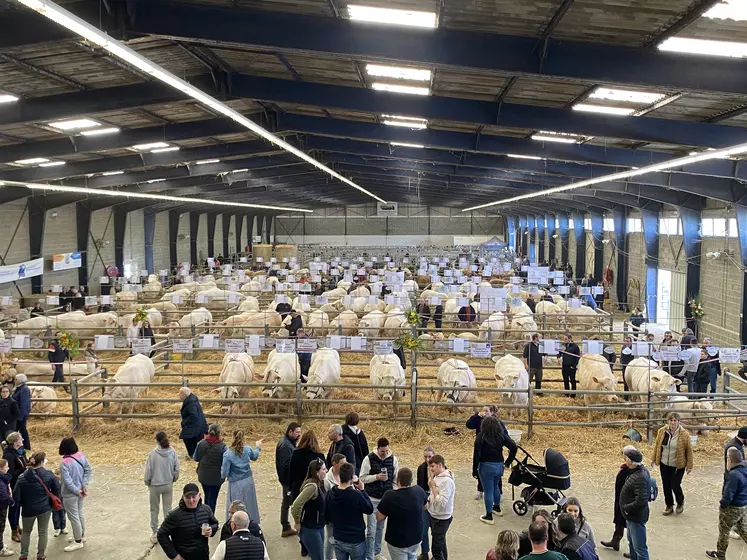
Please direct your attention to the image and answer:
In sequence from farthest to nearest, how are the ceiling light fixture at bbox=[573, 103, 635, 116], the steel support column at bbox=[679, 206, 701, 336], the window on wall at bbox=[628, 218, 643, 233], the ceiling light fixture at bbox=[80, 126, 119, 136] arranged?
1. the window on wall at bbox=[628, 218, 643, 233]
2. the steel support column at bbox=[679, 206, 701, 336]
3. the ceiling light fixture at bbox=[80, 126, 119, 136]
4. the ceiling light fixture at bbox=[573, 103, 635, 116]

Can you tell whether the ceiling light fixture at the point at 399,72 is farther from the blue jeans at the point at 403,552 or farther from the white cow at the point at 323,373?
the blue jeans at the point at 403,552

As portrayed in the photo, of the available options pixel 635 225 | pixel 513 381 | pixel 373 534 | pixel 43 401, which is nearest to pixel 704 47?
pixel 373 534

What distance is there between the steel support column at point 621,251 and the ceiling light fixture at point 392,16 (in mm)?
25749

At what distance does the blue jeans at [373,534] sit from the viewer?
7.54 meters

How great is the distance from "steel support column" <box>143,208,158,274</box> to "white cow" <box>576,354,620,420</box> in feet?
96.2

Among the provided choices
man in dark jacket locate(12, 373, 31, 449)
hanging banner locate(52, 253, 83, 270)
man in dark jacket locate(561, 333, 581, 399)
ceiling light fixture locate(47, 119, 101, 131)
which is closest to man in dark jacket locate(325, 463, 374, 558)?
man in dark jacket locate(12, 373, 31, 449)

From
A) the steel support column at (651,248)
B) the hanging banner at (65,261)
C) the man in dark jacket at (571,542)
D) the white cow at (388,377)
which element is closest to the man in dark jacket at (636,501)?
the man in dark jacket at (571,542)

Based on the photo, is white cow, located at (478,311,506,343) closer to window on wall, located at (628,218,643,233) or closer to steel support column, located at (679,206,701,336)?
steel support column, located at (679,206,701,336)

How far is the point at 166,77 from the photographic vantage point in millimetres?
8266

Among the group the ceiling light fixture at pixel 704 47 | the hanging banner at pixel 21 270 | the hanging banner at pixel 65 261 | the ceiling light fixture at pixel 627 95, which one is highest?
the ceiling light fixture at pixel 627 95

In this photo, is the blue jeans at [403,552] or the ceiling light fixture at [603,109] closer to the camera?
the blue jeans at [403,552]

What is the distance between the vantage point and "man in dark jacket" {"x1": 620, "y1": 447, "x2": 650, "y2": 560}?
7.24 metres

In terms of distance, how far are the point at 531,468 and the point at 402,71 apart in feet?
22.6

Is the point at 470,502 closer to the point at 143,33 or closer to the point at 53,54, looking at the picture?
the point at 143,33
